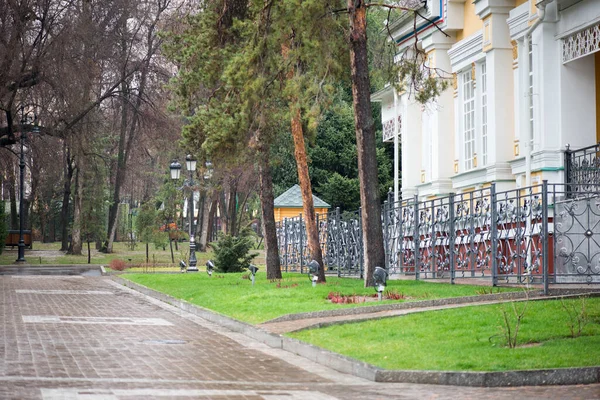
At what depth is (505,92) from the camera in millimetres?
22109

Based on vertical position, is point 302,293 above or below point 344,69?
below

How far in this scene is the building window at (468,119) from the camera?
80.0 ft

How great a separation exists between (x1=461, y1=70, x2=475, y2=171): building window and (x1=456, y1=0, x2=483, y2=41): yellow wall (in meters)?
0.98

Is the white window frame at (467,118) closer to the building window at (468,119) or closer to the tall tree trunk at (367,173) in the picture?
the building window at (468,119)

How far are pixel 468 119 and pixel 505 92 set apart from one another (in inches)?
105

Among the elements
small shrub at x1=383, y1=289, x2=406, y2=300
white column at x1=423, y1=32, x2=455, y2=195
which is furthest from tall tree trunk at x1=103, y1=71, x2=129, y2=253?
small shrub at x1=383, y1=289, x2=406, y2=300

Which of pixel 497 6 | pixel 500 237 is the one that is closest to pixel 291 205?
pixel 497 6

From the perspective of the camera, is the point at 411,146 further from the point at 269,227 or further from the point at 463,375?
the point at 463,375

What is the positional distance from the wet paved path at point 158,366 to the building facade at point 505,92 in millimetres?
7421

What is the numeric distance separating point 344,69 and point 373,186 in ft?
16.6

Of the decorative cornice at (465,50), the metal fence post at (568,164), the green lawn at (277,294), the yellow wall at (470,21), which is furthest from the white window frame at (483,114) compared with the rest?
the green lawn at (277,294)

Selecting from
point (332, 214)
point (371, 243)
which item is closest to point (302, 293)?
point (371, 243)

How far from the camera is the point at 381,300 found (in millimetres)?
17312

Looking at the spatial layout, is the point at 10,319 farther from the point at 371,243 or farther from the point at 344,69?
the point at 344,69
